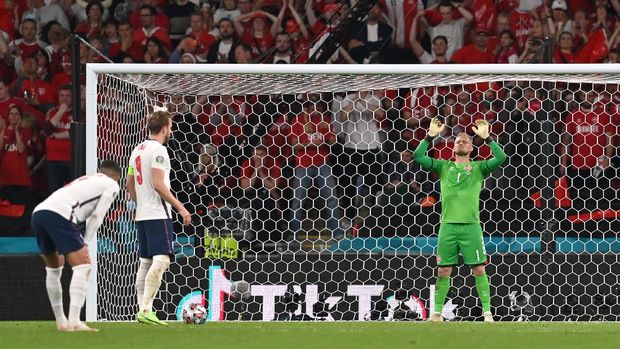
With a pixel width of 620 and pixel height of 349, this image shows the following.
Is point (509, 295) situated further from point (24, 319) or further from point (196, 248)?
point (24, 319)

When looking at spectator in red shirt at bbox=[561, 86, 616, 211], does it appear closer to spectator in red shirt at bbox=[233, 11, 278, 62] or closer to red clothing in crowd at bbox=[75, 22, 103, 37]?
spectator in red shirt at bbox=[233, 11, 278, 62]

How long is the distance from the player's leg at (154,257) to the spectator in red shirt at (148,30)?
241 inches

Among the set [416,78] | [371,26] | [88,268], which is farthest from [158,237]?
[371,26]

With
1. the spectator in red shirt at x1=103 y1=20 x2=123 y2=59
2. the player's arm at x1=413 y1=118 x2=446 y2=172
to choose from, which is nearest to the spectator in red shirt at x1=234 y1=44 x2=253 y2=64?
the spectator in red shirt at x1=103 y1=20 x2=123 y2=59

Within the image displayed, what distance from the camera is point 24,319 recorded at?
41.4 ft

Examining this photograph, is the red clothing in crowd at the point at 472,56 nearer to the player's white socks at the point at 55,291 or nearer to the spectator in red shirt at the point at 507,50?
the spectator in red shirt at the point at 507,50

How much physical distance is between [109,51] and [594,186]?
6.44 m

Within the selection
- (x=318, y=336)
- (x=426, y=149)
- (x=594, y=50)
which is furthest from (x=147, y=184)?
(x=594, y=50)

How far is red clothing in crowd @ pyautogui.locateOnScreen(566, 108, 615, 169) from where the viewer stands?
532 inches

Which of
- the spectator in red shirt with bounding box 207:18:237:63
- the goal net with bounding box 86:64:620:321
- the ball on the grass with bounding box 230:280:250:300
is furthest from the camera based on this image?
the spectator in red shirt with bounding box 207:18:237:63

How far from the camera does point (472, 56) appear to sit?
50.7 feet

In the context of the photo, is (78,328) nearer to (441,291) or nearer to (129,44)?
(441,291)

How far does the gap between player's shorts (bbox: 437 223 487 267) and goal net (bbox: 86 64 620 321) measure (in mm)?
895

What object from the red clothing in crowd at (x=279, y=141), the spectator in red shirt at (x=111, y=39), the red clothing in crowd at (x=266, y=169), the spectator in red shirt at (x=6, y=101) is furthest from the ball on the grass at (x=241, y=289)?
the spectator in red shirt at (x=111, y=39)
